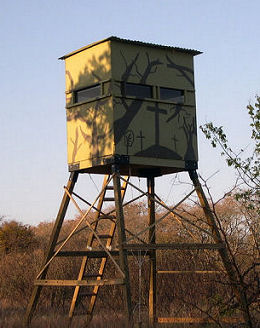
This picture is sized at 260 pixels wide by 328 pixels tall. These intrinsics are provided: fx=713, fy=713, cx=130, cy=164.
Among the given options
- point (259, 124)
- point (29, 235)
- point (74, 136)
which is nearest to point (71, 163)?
point (74, 136)

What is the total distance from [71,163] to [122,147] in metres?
1.71

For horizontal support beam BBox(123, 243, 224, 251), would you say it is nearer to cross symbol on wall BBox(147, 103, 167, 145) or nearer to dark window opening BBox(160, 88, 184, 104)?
cross symbol on wall BBox(147, 103, 167, 145)

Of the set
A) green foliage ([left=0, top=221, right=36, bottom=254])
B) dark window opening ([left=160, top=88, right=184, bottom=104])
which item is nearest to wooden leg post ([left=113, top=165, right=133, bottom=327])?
dark window opening ([left=160, top=88, right=184, bottom=104])

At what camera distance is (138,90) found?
50.8 feet

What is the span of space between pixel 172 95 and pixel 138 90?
932 mm

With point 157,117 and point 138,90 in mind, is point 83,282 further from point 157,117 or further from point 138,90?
point 138,90

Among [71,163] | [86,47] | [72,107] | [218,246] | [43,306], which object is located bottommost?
[43,306]

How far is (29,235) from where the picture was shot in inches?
1452

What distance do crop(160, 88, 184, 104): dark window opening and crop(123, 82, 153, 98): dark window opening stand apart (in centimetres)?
32

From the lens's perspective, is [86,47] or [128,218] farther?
[128,218]

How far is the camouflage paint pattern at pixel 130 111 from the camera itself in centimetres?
1499

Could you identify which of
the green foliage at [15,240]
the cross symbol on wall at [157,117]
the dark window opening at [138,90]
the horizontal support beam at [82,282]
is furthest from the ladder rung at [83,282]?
the green foliage at [15,240]

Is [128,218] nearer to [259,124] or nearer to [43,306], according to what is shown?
[43,306]

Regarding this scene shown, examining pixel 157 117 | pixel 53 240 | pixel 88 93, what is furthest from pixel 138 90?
pixel 53 240
